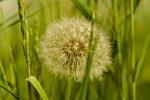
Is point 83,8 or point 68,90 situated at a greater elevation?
point 83,8

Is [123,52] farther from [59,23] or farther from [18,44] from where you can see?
[18,44]

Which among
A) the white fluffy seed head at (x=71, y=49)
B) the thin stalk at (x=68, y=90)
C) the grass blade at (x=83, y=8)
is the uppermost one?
the grass blade at (x=83, y=8)

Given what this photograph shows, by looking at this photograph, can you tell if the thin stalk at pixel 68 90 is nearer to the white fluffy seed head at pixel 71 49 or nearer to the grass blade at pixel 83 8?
the white fluffy seed head at pixel 71 49

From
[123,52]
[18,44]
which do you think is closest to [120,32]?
[123,52]

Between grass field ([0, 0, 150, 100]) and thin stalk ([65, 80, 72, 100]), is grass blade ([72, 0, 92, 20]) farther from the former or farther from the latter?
thin stalk ([65, 80, 72, 100])

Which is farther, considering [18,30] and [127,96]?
[18,30]

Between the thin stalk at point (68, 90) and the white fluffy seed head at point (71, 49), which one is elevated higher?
the white fluffy seed head at point (71, 49)

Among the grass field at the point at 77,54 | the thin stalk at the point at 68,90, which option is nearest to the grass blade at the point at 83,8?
the grass field at the point at 77,54

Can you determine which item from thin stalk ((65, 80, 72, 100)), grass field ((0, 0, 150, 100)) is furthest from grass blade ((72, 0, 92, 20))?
thin stalk ((65, 80, 72, 100))
